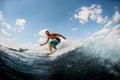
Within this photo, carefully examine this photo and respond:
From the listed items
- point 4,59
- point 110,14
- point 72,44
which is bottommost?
point 4,59

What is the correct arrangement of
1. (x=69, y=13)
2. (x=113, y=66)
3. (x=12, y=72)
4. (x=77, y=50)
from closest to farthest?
(x=12, y=72), (x=69, y=13), (x=113, y=66), (x=77, y=50)

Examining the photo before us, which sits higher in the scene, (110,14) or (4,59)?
(110,14)

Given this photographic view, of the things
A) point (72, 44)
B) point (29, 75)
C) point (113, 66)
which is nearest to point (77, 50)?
point (72, 44)

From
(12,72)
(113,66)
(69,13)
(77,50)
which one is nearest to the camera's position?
(12,72)

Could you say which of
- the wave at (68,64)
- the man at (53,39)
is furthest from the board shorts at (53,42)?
the wave at (68,64)

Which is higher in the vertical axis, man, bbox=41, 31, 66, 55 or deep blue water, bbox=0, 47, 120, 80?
man, bbox=41, 31, 66, 55

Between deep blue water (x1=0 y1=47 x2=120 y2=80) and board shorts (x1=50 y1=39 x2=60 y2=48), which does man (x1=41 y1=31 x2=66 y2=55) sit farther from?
deep blue water (x1=0 y1=47 x2=120 y2=80)

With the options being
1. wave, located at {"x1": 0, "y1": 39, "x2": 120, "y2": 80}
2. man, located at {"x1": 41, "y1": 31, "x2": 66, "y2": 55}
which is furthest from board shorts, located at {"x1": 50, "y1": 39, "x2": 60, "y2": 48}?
wave, located at {"x1": 0, "y1": 39, "x2": 120, "y2": 80}

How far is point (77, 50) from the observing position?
42.3 feet

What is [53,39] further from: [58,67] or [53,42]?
[58,67]

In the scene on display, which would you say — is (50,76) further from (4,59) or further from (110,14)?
(110,14)

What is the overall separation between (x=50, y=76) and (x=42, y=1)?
3.43 meters

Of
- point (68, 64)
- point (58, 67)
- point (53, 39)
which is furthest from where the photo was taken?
point (68, 64)

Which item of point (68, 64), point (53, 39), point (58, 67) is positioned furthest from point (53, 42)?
point (68, 64)
